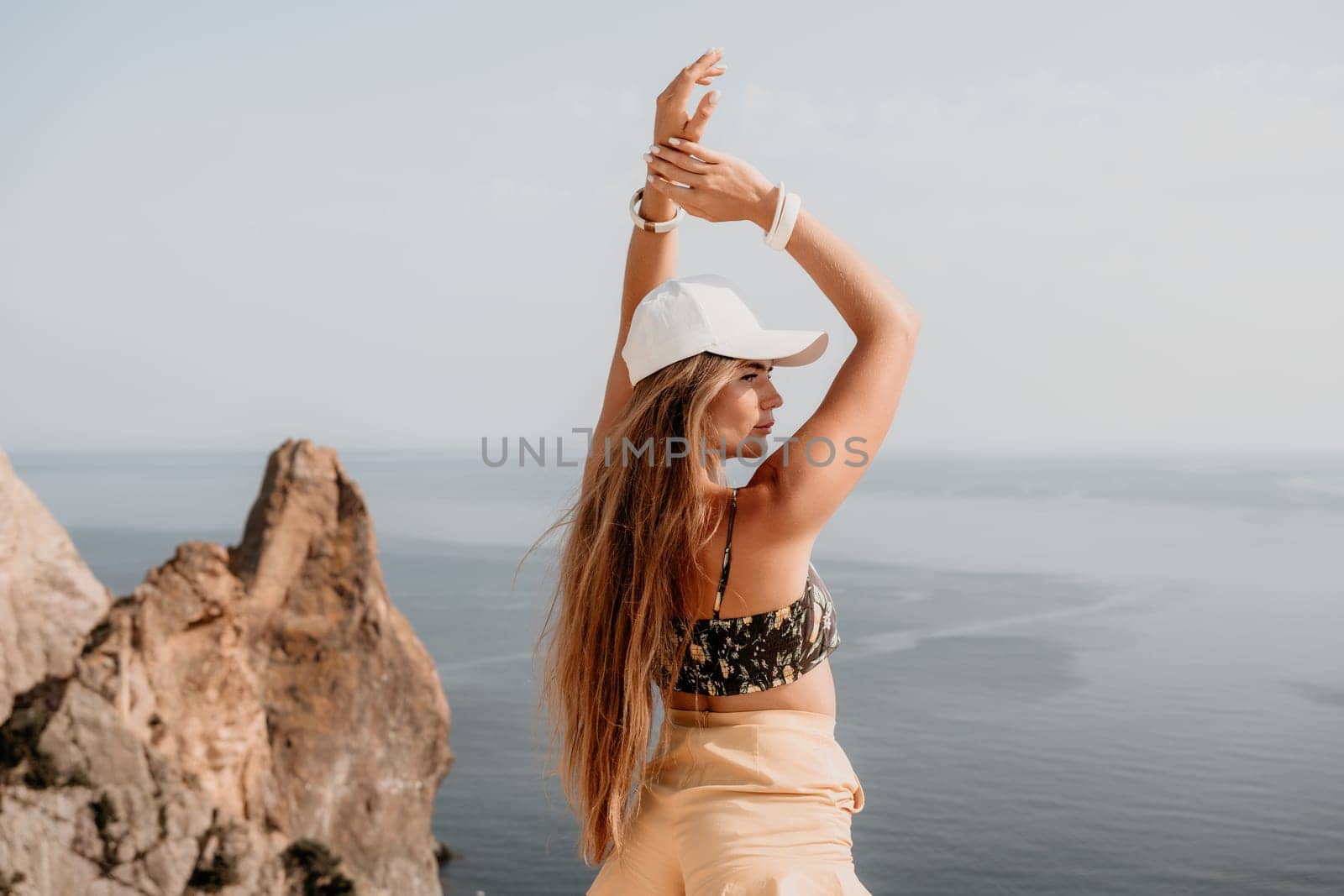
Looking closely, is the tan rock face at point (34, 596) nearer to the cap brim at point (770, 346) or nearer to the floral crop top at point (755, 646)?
the floral crop top at point (755, 646)

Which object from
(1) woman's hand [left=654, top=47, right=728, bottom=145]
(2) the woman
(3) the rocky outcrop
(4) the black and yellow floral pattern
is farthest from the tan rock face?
(1) woman's hand [left=654, top=47, right=728, bottom=145]

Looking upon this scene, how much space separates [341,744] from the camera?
87.9 feet

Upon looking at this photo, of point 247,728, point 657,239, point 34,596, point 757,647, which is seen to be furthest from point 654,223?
point 247,728

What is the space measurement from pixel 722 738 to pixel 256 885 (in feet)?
67.0

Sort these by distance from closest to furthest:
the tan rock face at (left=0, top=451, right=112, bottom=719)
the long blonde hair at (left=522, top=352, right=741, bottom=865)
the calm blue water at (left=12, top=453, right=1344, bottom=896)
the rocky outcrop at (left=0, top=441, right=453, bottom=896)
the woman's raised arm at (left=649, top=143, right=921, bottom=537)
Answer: the woman's raised arm at (left=649, top=143, right=921, bottom=537), the long blonde hair at (left=522, top=352, right=741, bottom=865), the rocky outcrop at (left=0, top=441, right=453, bottom=896), the tan rock face at (left=0, top=451, right=112, bottom=719), the calm blue water at (left=12, top=453, right=1344, bottom=896)

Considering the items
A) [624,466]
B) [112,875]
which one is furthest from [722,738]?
[112,875]

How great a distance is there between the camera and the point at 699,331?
6.37ft

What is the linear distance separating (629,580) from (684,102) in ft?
2.75

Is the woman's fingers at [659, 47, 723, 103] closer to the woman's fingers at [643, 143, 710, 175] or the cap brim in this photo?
the woman's fingers at [643, 143, 710, 175]

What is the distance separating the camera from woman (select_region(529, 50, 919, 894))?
1.84 metres

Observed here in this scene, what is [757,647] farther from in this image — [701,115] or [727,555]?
[701,115]

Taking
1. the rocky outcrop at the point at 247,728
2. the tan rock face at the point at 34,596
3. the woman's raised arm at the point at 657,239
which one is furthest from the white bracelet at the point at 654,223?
the tan rock face at the point at 34,596

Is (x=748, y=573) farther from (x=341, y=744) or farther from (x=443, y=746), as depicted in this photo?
(x=443, y=746)

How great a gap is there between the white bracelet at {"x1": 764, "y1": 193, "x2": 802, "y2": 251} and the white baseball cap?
14 centimetres
